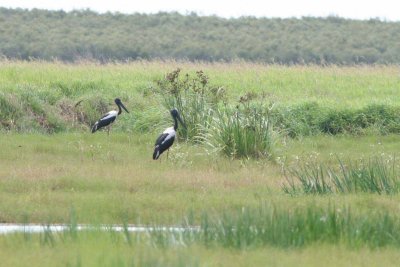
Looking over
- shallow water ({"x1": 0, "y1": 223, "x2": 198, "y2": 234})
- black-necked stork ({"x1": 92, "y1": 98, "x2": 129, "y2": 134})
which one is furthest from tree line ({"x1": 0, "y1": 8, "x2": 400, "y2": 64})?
shallow water ({"x1": 0, "y1": 223, "x2": 198, "y2": 234})

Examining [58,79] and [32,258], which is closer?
[32,258]

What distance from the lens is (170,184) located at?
51.2 ft

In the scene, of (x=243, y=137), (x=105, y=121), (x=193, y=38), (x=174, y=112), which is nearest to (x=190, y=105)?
(x=174, y=112)

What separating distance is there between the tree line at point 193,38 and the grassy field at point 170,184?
23.3 meters

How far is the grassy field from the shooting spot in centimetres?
963

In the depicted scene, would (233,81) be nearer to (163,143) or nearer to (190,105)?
(190,105)

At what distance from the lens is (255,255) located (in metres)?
9.45

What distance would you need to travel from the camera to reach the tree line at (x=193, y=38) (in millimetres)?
56188

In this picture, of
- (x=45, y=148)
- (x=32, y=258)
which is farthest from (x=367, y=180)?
(x=45, y=148)

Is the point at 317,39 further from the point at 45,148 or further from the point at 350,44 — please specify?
the point at 45,148

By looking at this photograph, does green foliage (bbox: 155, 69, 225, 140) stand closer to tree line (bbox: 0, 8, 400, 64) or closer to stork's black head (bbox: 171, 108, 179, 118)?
stork's black head (bbox: 171, 108, 179, 118)

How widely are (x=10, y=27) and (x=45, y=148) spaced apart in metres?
40.4

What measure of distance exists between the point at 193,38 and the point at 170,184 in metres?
48.5

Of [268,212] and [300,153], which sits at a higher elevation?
[268,212]
